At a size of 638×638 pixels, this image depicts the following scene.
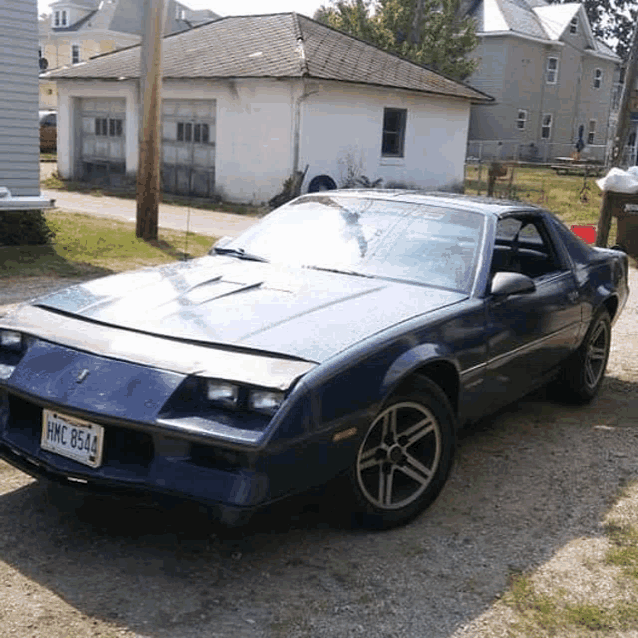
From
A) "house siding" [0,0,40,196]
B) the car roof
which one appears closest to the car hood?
the car roof

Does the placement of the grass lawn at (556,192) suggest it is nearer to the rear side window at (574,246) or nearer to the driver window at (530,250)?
the rear side window at (574,246)

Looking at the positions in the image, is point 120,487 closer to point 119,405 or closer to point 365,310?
point 119,405

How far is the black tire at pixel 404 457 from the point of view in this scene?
12.4 feet

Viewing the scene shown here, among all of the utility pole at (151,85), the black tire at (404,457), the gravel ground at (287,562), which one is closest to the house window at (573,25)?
the utility pole at (151,85)

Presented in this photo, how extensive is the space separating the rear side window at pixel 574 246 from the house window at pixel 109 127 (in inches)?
761

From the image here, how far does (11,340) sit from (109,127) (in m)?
21.1

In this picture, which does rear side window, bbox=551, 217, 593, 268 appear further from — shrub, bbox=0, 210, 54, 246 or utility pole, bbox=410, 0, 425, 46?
utility pole, bbox=410, 0, 425, 46

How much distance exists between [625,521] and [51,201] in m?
9.27

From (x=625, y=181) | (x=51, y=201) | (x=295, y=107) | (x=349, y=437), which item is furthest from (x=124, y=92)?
(x=349, y=437)

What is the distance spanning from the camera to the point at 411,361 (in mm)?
3840

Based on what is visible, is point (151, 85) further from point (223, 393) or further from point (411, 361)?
point (223, 393)

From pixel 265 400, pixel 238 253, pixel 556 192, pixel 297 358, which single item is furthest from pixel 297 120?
pixel 265 400

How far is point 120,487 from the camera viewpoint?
333 centimetres

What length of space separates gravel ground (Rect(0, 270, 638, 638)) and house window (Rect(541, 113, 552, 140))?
40.3 metres
